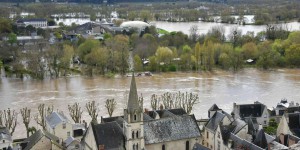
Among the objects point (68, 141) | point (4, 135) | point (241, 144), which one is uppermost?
point (241, 144)

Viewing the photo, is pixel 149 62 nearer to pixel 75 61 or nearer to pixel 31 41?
pixel 75 61

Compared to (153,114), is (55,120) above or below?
below

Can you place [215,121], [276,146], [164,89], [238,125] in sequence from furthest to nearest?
[164,89] → [215,121] → [238,125] → [276,146]

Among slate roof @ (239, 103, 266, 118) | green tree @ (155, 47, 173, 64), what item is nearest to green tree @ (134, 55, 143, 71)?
green tree @ (155, 47, 173, 64)

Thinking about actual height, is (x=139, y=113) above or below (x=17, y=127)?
above

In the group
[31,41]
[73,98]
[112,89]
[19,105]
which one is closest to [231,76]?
[112,89]

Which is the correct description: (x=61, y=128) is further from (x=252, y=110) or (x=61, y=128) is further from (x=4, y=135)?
(x=252, y=110)

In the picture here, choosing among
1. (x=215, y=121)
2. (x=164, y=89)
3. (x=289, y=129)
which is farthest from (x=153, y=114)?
(x=164, y=89)

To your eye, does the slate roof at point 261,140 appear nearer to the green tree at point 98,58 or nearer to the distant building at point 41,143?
the distant building at point 41,143
